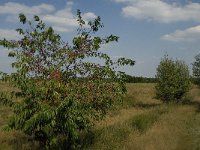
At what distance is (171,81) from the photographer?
122 ft

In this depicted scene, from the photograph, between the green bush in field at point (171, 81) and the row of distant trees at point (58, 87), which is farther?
the green bush in field at point (171, 81)

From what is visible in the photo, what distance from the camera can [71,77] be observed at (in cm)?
1306

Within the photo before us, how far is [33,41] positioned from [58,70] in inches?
54.3

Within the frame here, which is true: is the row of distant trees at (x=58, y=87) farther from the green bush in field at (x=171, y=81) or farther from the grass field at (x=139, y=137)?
the green bush in field at (x=171, y=81)

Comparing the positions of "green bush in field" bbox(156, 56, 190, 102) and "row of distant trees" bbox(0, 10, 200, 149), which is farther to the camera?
"green bush in field" bbox(156, 56, 190, 102)

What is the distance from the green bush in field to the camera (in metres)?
37.1

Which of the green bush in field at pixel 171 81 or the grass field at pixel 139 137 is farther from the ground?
the green bush in field at pixel 171 81

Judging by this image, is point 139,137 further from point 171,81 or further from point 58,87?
point 171,81

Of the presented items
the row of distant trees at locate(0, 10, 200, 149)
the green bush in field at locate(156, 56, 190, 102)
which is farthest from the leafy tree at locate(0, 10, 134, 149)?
the green bush in field at locate(156, 56, 190, 102)

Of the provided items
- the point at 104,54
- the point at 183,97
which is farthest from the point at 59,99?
the point at 183,97

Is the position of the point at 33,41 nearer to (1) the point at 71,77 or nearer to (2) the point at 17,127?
(1) the point at 71,77

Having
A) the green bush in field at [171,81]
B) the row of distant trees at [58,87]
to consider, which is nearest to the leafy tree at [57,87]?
the row of distant trees at [58,87]

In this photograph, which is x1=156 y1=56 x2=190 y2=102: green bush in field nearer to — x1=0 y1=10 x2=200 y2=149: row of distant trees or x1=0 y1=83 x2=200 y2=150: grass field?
x1=0 y1=83 x2=200 y2=150: grass field

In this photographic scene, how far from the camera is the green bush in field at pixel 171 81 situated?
3709cm
